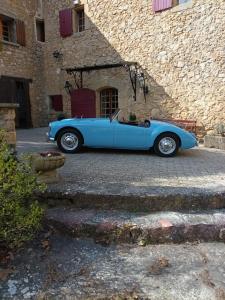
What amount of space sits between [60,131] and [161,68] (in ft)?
17.1

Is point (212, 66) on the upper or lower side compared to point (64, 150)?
upper

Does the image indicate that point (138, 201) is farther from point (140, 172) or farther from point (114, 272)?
point (140, 172)

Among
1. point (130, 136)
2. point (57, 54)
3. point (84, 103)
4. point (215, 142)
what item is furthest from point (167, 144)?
point (57, 54)

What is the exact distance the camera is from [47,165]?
4234mm

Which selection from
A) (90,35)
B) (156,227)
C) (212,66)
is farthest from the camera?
(90,35)

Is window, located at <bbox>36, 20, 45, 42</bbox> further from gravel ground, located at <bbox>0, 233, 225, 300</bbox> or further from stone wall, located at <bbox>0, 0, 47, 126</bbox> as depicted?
gravel ground, located at <bbox>0, 233, 225, 300</bbox>

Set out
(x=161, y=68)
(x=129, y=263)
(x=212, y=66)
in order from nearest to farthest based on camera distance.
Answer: (x=129, y=263), (x=212, y=66), (x=161, y=68)

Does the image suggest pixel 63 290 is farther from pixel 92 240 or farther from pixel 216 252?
pixel 216 252

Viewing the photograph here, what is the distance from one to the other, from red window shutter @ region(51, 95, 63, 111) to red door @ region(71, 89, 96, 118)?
0.92m

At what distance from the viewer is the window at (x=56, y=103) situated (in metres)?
14.0

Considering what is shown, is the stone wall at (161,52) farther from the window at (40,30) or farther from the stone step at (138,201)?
the stone step at (138,201)

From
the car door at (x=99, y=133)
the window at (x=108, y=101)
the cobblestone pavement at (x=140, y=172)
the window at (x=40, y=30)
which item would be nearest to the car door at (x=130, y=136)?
the car door at (x=99, y=133)

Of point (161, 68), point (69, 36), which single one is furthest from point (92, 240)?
point (69, 36)

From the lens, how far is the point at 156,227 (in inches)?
136
